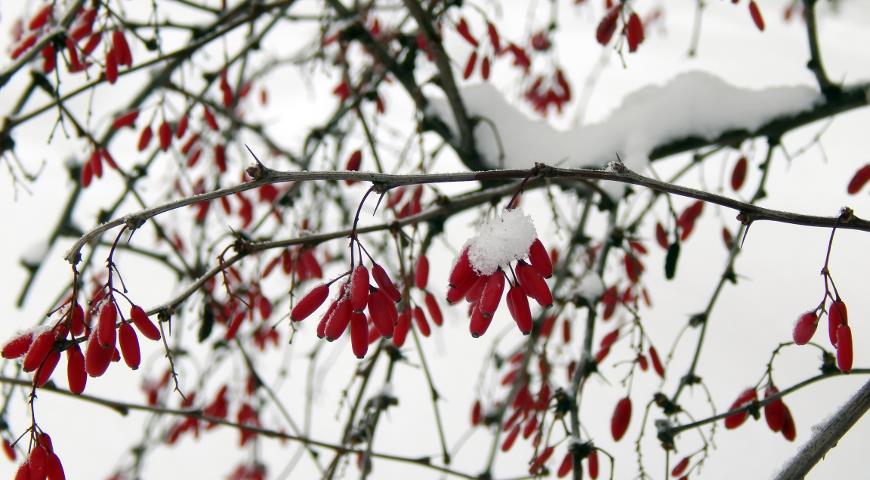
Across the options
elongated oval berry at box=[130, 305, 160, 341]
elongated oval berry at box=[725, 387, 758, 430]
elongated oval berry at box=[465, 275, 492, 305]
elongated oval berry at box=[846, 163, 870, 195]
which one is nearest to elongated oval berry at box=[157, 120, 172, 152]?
elongated oval berry at box=[130, 305, 160, 341]

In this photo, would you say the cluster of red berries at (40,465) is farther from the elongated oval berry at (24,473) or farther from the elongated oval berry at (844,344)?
the elongated oval berry at (844,344)

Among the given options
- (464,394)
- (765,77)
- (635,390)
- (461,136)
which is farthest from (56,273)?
(765,77)

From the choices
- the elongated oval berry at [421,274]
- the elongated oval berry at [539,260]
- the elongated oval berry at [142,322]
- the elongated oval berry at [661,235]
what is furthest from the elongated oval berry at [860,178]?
the elongated oval berry at [142,322]

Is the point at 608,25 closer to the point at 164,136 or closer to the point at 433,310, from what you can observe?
the point at 433,310

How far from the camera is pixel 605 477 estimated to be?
224cm

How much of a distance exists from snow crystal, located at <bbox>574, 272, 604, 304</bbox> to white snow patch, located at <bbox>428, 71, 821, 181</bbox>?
0.43 m

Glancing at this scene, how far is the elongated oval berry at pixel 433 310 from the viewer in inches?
49.0

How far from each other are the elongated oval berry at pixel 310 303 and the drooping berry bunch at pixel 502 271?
0.18 metres

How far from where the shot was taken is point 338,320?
2.80 feet

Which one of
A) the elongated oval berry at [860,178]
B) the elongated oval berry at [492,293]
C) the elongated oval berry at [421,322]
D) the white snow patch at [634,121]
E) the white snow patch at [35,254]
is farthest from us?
the white snow patch at [35,254]

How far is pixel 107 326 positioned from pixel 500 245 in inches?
18.6

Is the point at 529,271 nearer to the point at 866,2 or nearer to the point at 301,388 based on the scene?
the point at 301,388

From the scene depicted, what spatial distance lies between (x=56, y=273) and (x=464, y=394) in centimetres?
215

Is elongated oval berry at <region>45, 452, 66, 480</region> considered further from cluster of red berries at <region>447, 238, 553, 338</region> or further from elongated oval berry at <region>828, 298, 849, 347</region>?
elongated oval berry at <region>828, 298, 849, 347</region>
